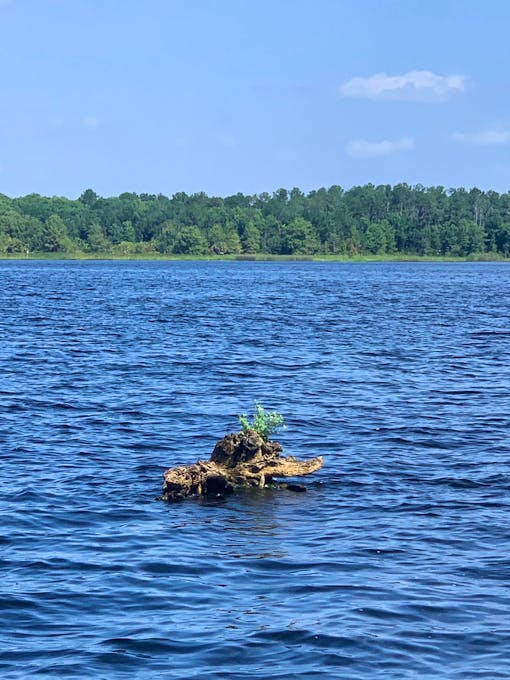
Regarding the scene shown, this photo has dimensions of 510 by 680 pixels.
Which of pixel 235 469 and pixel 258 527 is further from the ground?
pixel 235 469

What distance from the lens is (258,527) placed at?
21.9 metres

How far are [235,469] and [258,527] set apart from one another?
140 inches

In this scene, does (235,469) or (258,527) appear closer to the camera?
(258,527)

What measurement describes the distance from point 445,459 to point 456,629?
12.6m

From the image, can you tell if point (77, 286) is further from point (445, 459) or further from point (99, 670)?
point (99, 670)

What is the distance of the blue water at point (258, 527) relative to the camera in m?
15.9

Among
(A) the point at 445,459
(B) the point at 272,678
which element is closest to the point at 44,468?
(A) the point at 445,459

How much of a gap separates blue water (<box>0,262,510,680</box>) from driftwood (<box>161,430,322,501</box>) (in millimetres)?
468

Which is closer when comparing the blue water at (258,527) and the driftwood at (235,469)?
the blue water at (258,527)

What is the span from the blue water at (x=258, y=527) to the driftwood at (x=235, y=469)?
47cm

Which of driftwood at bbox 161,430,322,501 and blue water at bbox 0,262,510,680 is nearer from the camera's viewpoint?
blue water at bbox 0,262,510,680

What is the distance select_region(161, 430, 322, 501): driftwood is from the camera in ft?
79.4

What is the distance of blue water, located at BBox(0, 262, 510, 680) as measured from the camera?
15.9 m

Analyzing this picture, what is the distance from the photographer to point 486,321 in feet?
266
